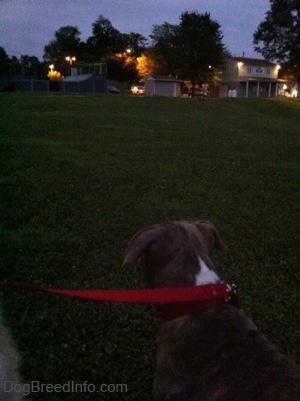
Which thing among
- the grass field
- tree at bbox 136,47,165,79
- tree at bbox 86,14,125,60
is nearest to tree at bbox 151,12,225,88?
tree at bbox 136,47,165,79

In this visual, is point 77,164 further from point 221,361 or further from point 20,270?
point 221,361

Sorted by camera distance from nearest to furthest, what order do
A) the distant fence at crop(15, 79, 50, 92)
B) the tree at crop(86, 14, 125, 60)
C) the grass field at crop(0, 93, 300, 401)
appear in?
the grass field at crop(0, 93, 300, 401) < the distant fence at crop(15, 79, 50, 92) < the tree at crop(86, 14, 125, 60)

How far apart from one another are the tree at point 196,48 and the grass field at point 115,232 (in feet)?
206

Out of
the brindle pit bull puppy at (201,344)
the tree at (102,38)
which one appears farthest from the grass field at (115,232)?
the tree at (102,38)

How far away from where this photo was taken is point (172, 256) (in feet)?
9.06

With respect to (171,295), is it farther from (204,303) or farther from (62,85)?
Answer: (62,85)

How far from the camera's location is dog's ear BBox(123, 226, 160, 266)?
8.93ft

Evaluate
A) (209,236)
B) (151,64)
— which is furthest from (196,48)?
(209,236)

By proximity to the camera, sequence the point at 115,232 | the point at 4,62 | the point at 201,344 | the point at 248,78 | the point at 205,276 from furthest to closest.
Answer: the point at 248,78, the point at 4,62, the point at 115,232, the point at 205,276, the point at 201,344

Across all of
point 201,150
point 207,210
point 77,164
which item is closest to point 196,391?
point 207,210

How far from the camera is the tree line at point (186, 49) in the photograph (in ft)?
201

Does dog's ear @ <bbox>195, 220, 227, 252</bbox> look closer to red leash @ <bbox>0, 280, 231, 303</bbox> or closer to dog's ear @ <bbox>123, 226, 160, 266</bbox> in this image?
dog's ear @ <bbox>123, 226, 160, 266</bbox>

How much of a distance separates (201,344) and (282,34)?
65.7 meters

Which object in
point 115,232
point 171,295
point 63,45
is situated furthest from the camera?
point 63,45
